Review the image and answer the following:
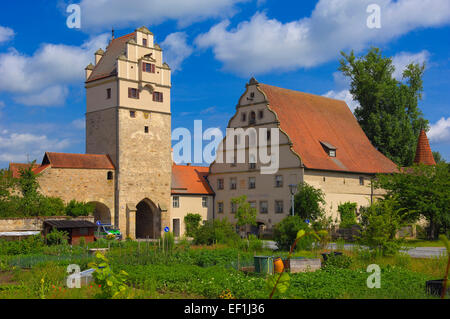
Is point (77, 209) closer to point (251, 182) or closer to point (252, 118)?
point (251, 182)

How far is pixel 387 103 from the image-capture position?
54406mm

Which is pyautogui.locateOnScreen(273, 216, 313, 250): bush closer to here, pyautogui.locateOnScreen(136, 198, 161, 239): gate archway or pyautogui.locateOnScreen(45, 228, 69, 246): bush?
→ pyautogui.locateOnScreen(45, 228, 69, 246): bush

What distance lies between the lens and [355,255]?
21.9 m

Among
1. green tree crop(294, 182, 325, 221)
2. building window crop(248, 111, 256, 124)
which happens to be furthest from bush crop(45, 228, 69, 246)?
building window crop(248, 111, 256, 124)

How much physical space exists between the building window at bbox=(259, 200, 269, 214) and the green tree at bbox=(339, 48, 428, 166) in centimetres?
1618

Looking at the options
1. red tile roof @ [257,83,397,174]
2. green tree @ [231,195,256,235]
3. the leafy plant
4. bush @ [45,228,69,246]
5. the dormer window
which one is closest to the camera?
the leafy plant

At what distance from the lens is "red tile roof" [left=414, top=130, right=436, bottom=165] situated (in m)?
48.6

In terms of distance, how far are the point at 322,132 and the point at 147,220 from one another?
18.4m

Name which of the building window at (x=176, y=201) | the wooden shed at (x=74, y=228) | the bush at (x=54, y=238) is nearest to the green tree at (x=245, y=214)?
the building window at (x=176, y=201)

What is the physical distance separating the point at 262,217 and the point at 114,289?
118ft

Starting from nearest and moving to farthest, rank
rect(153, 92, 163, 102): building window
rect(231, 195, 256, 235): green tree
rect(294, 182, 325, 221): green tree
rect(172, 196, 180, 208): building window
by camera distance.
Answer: rect(294, 182, 325, 221): green tree → rect(231, 195, 256, 235): green tree → rect(153, 92, 163, 102): building window → rect(172, 196, 180, 208): building window

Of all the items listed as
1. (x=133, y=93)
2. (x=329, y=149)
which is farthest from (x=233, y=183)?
(x=133, y=93)
